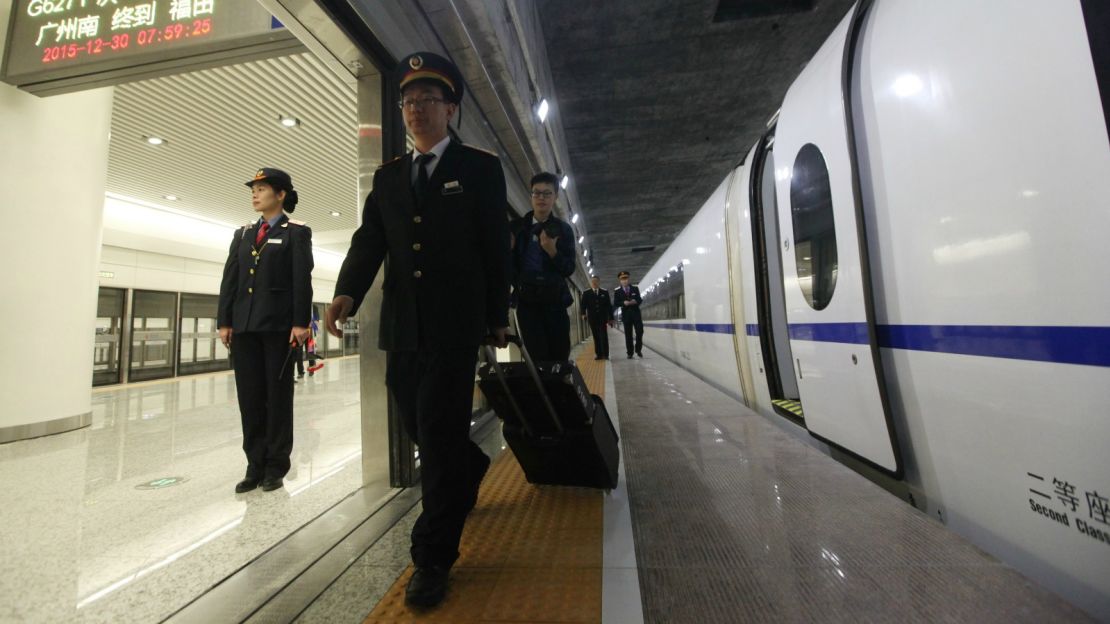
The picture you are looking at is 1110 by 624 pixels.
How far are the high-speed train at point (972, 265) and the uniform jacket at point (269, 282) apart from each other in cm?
287

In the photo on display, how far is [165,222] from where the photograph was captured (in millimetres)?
9570

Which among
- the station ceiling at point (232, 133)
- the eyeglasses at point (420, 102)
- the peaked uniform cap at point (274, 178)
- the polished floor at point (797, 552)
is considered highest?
the station ceiling at point (232, 133)

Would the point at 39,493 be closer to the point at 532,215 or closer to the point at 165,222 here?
the point at 532,215

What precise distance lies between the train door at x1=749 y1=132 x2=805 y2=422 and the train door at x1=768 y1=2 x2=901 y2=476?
1.02 metres

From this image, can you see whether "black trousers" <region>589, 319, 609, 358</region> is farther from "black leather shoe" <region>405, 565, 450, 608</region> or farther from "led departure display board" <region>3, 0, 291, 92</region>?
"black leather shoe" <region>405, 565, 450, 608</region>

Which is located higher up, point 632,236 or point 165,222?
point 632,236

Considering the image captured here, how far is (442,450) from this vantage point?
4.58ft

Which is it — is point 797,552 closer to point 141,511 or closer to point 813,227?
point 813,227

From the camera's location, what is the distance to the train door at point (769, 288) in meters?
3.61

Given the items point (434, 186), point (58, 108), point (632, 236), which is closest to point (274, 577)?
point (434, 186)

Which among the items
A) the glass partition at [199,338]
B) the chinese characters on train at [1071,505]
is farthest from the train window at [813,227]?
the glass partition at [199,338]

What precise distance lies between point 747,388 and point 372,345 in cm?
357

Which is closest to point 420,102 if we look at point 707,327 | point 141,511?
point 141,511

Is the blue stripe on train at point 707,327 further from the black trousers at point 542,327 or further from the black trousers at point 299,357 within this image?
the black trousers at point 299,357
